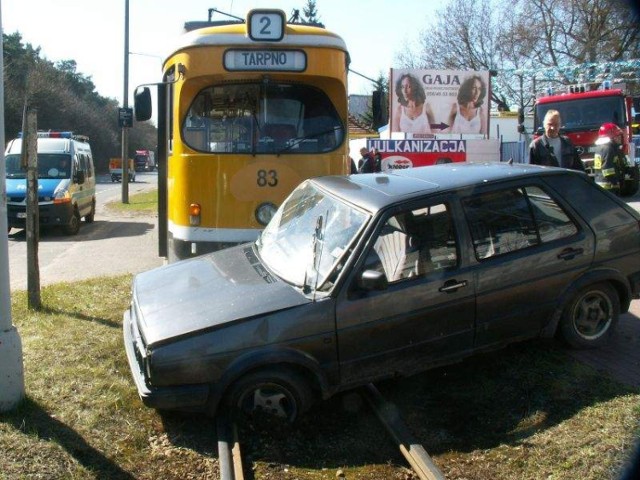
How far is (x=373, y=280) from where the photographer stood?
4.47 m

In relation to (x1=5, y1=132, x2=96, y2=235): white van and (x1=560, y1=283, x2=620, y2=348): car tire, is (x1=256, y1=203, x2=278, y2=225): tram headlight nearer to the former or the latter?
(x1=560, y1=283, x2=620, y2=348): car tire

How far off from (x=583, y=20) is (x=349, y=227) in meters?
38.9

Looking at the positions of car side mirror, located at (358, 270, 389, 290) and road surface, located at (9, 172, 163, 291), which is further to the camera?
road surface, located at (9, 172, 163, 291)

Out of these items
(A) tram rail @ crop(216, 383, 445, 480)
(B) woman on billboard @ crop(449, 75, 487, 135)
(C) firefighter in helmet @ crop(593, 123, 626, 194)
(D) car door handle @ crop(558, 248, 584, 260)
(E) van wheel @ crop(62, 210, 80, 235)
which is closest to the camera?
(A) tram rail @ crop(216, 383, 445, 480)

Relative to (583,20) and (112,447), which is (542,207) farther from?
(583,20)

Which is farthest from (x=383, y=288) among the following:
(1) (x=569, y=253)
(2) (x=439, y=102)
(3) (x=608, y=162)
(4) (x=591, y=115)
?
(4) (x=591, y=115)

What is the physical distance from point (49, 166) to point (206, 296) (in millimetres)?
14057

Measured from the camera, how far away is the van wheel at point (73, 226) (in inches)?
657

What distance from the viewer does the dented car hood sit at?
4.50 m

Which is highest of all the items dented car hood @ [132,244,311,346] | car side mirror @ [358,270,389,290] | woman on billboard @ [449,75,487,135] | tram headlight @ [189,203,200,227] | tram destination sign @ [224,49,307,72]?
woman on billboard @ [449,75,487,135]

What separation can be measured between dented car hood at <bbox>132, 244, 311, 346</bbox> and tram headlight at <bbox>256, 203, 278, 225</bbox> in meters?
1.47

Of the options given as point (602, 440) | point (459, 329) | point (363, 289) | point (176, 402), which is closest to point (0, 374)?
point (176, 402)

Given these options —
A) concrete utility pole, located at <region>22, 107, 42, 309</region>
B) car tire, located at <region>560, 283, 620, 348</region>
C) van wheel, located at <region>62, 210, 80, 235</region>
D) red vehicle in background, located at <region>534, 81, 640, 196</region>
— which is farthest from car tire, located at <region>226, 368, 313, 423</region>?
red vehicle in background, located at <region>534, 81, 640, 196</region>

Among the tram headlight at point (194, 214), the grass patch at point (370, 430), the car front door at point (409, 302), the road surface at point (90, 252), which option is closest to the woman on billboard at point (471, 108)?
the road surface at point (90, 252)
